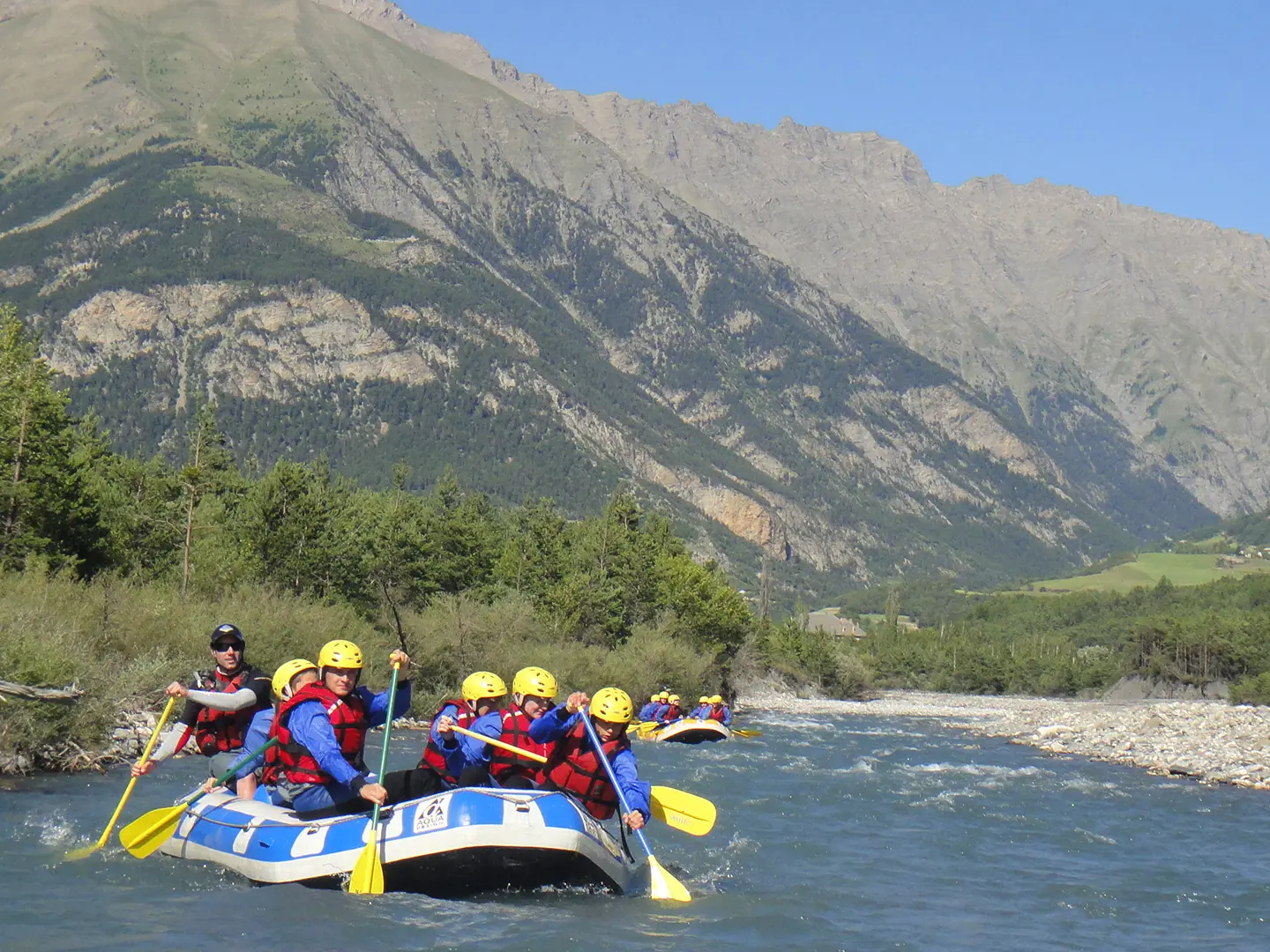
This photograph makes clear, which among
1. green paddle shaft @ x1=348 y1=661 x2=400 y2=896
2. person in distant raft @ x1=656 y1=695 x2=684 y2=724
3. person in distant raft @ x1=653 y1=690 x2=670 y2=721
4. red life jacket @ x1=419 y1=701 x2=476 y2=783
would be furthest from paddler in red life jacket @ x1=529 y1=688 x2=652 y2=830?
person in distant raft @ x1=653 y1=690 x2=670 y2=721

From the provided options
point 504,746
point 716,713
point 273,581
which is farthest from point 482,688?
point 273,581

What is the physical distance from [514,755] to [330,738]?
2.86m

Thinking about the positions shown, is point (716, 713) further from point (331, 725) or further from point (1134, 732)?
point (331, 725)

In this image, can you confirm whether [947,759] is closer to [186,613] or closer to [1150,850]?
[1150,850]

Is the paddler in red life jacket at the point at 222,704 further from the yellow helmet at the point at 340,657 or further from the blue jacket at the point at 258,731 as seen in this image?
the yellow helmet at the point at 340,657

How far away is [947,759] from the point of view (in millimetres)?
48312

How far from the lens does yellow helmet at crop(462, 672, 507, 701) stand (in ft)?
62.5

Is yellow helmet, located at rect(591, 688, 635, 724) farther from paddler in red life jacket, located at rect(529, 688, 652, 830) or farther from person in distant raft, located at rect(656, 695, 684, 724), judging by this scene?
person in distant raft, located at rect(656, 695, 684, 724)

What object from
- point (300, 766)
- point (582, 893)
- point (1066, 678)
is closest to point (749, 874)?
point (582, 893)

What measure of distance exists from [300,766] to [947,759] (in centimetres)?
3474

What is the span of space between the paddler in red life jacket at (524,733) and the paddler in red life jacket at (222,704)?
133 inches

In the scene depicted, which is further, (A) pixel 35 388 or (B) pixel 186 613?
(A) pixel 35 388

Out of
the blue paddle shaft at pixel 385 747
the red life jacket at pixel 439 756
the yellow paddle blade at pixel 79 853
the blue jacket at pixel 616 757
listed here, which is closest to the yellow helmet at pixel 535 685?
the blue jacket at pixel 616 757

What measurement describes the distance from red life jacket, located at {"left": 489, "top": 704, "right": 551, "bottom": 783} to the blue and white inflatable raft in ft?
4.21
